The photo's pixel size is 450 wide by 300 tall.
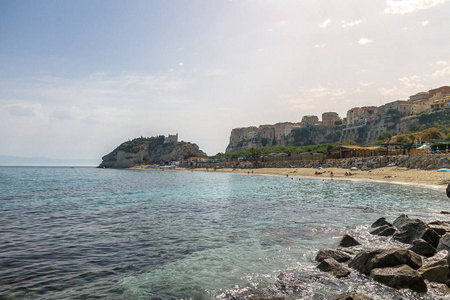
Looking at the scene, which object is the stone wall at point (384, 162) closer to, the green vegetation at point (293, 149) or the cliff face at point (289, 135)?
the green vegetation at point (293, 149)

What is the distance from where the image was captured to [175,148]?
647 ft

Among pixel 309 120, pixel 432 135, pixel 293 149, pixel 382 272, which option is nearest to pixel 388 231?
pixel 382 272

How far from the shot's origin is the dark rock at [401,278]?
6.04 m

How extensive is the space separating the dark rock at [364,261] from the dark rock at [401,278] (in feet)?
1.30

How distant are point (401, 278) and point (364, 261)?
1103mm

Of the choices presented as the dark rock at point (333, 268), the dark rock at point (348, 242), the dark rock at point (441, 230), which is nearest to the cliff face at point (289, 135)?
the dark rock at point (441, 230)

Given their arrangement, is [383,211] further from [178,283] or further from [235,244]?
[178,283]

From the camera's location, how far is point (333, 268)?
7.34m

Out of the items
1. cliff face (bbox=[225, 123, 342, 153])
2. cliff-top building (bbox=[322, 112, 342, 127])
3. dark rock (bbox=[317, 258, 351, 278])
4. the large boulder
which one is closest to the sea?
dark rock (bbox=[317, 258, 351, 278])

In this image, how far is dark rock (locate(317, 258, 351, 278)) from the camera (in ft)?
23.3

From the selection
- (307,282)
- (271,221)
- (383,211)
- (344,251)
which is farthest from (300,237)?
(383,211)

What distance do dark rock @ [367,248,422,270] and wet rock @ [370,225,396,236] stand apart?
4.25 m

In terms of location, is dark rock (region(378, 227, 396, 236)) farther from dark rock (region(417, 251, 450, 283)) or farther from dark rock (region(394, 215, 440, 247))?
dark rock (region(417, 251, 450, 283))

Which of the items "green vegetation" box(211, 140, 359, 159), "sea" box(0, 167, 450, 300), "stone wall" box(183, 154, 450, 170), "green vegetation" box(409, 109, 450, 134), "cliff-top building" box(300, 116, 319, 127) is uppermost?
"cliff-top building" box(300, 116, 319, 127)
